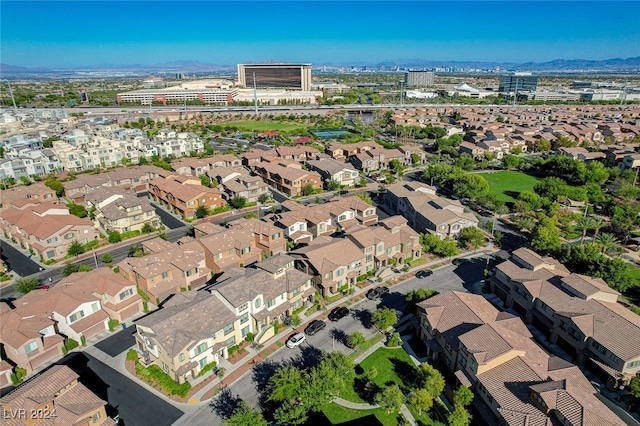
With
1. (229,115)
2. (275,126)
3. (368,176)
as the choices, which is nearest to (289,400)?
(368,176)

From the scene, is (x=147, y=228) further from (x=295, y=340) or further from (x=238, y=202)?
(x=295, y=340)

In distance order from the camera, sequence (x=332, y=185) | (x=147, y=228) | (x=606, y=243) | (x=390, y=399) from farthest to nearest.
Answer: (x=332, y=185), (x=147, y=228), (x=606, y=243), (x=390, y=399)

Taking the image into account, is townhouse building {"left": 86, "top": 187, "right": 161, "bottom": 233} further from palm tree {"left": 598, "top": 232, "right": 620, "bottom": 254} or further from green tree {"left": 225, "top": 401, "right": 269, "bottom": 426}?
palm tree {"left": 598, "top": 232, "right": 620, "bottom": 254}

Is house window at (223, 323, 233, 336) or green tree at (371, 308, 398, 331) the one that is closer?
house window at (223, 323, 233, 336)

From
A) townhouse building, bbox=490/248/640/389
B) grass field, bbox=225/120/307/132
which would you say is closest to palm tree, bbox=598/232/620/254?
townhouse building, bbox=490/248/640/389

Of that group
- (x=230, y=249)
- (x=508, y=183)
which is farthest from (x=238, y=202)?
(x=508, y=183)

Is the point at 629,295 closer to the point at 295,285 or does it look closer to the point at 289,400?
the point at 295,285
